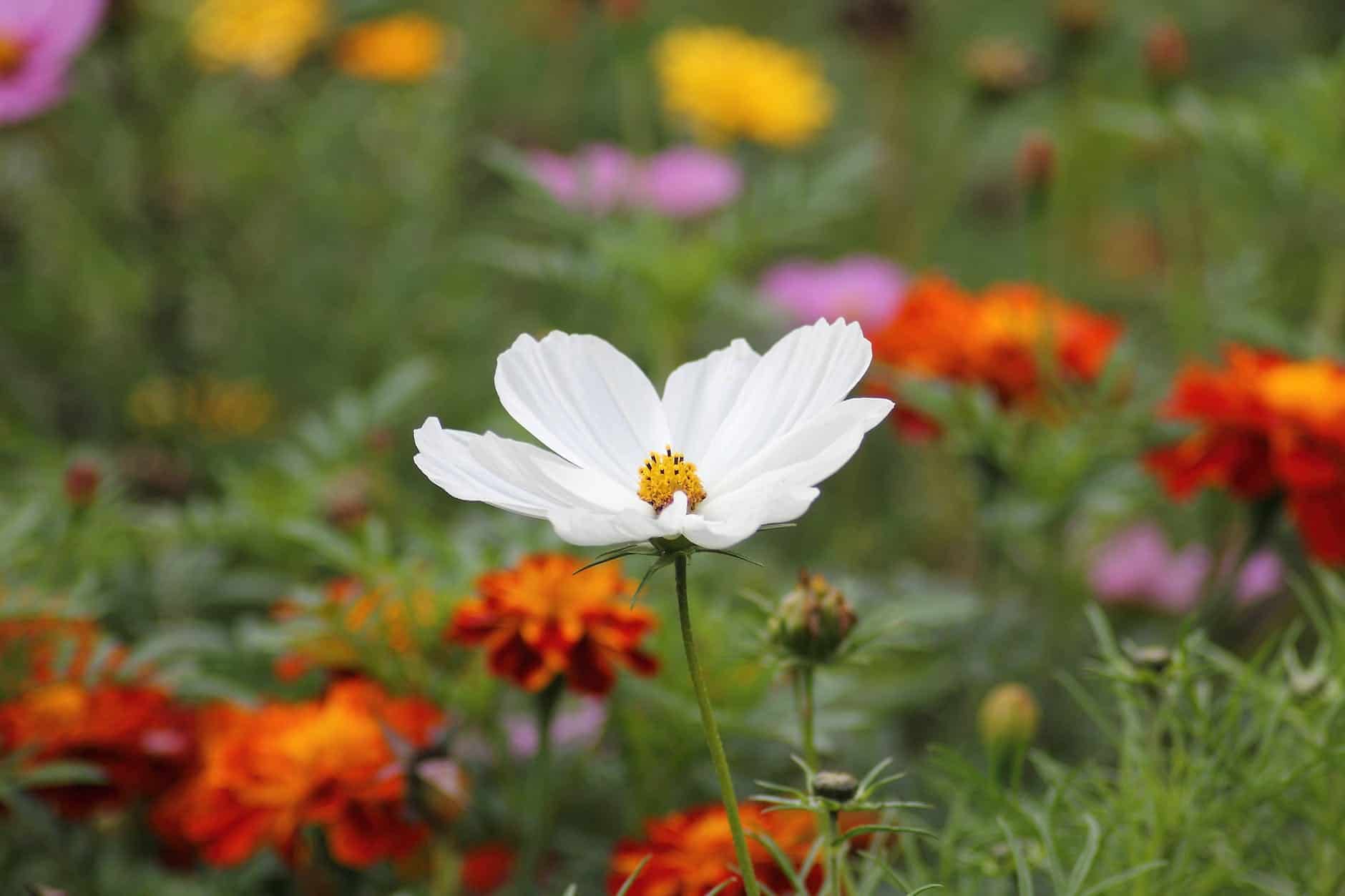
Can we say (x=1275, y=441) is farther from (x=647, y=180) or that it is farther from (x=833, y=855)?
(x=647, y=180)

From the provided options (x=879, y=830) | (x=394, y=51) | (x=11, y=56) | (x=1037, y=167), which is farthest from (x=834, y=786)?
(x=394, y=51)

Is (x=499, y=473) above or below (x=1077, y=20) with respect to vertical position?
below

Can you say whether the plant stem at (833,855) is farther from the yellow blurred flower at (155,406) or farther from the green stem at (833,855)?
the yellow blurred flower at (155,406)

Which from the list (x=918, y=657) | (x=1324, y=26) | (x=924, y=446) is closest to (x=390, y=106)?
(x=924, y=446)

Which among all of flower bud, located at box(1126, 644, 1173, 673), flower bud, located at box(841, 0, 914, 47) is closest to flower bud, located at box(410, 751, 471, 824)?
flower bud, located at box(1126, 644, 1173, 673)

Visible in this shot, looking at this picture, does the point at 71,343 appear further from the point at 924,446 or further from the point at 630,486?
the point at 630,486

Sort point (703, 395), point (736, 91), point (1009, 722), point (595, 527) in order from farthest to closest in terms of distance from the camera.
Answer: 1. point (736, 91)
2. point (1009, 722)
3. point (703, 395)
4. point (595, 527)

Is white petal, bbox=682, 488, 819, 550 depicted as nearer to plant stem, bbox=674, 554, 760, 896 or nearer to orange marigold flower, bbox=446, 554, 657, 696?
plant stem, bbox=674, 554, 760, 896

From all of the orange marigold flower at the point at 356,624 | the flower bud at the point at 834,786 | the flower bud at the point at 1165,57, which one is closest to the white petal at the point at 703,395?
the flower bud at the point at 834,786
